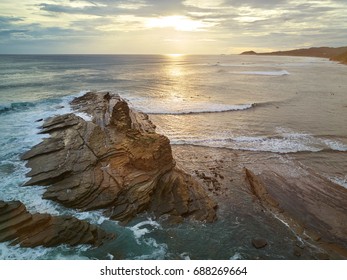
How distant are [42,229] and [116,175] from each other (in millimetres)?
5017

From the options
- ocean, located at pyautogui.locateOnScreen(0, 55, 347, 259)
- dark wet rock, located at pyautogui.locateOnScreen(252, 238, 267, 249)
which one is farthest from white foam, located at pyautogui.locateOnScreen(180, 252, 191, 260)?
dark wet rock, located at pyautogui.locateOnScreen(252, 238, 267, 249)

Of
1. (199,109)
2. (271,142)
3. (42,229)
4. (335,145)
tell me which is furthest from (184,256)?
(199,109)

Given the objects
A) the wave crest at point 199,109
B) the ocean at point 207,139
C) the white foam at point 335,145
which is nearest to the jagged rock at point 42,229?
the ocean at point 207,139

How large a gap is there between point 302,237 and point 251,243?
2.54 meters

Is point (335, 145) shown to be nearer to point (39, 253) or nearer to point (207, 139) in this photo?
point (207, 139)

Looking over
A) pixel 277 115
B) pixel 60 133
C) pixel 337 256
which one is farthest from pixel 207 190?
pixel 277 115

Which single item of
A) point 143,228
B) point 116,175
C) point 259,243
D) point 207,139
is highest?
point 116,175

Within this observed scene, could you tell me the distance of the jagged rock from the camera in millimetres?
12291

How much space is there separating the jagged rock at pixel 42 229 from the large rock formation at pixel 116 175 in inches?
69.2

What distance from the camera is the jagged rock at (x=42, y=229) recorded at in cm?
1229

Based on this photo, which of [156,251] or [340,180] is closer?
[156,251]

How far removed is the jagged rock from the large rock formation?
176cm

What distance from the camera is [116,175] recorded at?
16.6m

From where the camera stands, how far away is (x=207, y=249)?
41.8 feet
